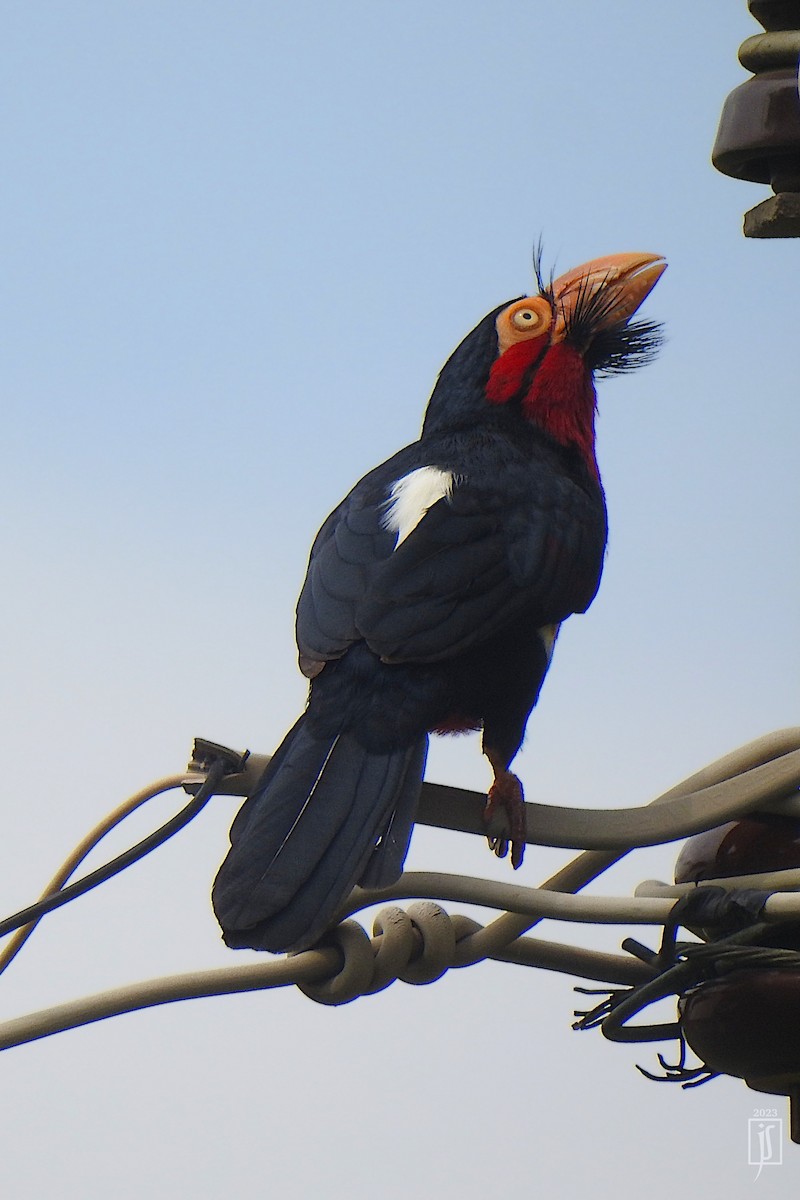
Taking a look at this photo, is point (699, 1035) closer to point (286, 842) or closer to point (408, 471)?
point (286, 842)

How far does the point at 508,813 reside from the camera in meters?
1.30

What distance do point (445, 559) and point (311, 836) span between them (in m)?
0.38

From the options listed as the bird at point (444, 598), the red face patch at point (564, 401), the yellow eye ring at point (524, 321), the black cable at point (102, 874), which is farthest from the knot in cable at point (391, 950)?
the yellow eye ring at point (524, 321)

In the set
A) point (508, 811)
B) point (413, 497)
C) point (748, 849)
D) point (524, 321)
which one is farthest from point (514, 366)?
point (748, 849)

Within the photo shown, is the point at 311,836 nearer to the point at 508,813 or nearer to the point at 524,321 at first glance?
the point at 508,813

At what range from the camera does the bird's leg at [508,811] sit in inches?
49.7

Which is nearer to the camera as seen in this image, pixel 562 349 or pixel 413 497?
pixel 413 497

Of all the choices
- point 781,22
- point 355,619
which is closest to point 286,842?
point 355,619

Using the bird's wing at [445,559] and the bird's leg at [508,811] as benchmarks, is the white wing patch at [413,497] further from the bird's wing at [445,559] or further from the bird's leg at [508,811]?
the bird's leg at [508,811]

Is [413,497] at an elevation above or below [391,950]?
above

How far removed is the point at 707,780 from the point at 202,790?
1.25 ft

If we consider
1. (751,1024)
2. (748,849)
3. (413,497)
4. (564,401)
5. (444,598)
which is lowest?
(751,1024)

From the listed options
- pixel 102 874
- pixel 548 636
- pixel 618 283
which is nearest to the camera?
pixel 102 874

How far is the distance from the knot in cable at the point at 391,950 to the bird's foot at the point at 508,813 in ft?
0.37
